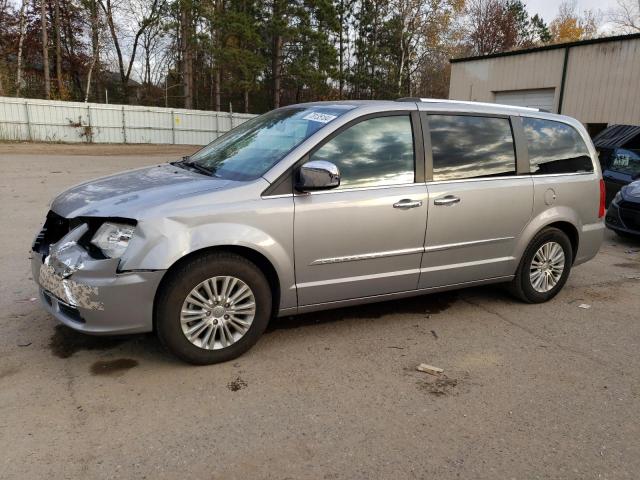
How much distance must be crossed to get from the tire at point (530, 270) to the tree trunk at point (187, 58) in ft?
96.0

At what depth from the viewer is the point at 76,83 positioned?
123 ft

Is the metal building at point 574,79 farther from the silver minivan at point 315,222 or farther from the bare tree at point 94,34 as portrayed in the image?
the bare tree at point 94,34

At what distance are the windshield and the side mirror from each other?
251 millimetres

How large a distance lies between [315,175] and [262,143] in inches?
30.5

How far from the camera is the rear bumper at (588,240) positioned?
16.6 feet

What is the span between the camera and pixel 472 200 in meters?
4.25

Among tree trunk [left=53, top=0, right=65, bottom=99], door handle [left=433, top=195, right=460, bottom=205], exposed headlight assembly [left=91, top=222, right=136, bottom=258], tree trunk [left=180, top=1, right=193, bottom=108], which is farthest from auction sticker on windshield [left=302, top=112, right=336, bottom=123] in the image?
tree trunk [left=53, top=0, right=65, bottom=99]

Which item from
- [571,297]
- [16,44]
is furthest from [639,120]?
[16,44]

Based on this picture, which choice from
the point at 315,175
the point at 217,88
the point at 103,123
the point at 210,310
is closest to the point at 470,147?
the point at 315,175

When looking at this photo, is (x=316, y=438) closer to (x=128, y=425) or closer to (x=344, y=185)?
(x=128, y=425)

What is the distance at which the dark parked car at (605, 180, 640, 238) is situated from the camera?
755 cm

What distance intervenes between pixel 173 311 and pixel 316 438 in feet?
3.97

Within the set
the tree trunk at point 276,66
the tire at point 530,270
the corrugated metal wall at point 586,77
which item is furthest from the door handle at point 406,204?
the tree trunk at point 276,66

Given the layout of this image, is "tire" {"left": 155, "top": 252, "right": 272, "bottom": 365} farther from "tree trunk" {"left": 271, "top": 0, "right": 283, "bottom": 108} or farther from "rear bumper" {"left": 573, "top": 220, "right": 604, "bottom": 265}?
"tree trunk" {"left": 271, "top": 0, "right": 283, "bottom": 108}
